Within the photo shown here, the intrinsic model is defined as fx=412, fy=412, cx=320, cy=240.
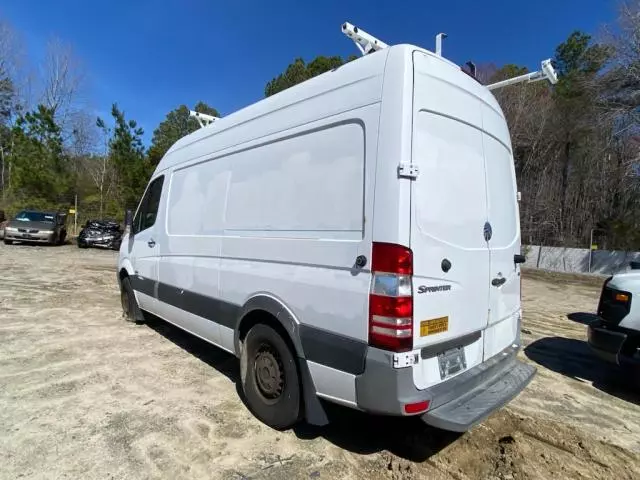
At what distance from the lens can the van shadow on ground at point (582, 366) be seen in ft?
14.8

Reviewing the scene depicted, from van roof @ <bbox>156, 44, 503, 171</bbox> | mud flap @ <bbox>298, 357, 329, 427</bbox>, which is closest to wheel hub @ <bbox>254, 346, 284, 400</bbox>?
mud flap @ <bbox>298, 357, 329, 427</bbox>

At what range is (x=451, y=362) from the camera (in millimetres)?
2750

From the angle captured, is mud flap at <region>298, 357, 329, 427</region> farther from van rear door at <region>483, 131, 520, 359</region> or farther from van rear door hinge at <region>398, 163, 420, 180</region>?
van rear door hinge at <region>398, 163, 420, 180</region>

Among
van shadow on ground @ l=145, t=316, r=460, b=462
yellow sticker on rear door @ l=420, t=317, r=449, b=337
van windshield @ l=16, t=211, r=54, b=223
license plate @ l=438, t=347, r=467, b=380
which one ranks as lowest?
van shadow on ground @ l=145, t=316, r=460, b=462

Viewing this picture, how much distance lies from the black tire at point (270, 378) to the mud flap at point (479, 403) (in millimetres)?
1006

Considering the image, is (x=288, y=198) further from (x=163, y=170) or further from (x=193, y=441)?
(x=163, y=170)

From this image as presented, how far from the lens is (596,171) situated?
77.7 feet

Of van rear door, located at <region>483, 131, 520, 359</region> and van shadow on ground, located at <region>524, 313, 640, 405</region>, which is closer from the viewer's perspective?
van rear door, located at <region>483, 131, 520, 359</region>

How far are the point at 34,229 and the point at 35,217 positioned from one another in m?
1.08

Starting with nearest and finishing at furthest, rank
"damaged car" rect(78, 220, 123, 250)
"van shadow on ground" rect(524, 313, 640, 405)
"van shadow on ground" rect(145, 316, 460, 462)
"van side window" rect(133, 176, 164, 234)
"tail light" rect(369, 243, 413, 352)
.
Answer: "tail light" rect(369, 243, 413, 352)
"van shadow on ground" rect(145, 316, 460, 462)
"van shadow on ground" rect(524, 313, 640, 405)
"van side window" rect(133, 176, 164, 234)
"damaged car" rect(78, 220, 123, 250)

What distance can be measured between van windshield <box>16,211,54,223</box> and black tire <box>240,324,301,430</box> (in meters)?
20.3

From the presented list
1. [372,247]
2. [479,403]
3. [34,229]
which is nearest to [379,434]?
[479,403]

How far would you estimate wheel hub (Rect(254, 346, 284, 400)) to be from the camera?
3.25 metres

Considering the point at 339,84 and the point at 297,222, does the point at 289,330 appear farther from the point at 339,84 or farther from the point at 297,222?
the point at 339,84
